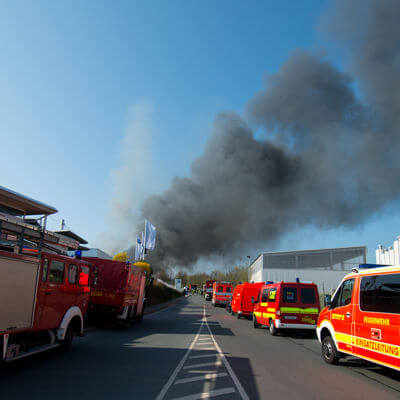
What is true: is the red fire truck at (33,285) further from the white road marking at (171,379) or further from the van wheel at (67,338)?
the white road marking at (171,379)

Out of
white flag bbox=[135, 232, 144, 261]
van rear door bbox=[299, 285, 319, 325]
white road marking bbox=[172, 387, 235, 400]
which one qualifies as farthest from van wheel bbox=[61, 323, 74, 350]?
white flag bbox=[135, 232, 144, 261]

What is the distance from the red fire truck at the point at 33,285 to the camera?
590 centimetres

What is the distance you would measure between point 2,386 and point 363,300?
6.22m


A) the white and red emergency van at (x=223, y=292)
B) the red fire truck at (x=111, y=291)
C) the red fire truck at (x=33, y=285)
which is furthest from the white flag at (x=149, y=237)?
the red fire truck at (x=33, y=285)

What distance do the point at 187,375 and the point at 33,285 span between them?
3.17 m

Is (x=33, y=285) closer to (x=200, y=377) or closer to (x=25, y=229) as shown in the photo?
(x=25, y=229)

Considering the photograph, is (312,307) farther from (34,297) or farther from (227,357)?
(34,297)

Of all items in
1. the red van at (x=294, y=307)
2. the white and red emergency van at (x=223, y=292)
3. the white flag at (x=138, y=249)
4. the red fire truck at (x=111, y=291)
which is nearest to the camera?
the red van at (x=294, y=307)

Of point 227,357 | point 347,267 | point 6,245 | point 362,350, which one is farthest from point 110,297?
point 347,267

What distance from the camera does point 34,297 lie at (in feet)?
21.8

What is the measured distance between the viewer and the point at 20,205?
24.4ft

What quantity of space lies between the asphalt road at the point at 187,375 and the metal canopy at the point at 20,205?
297 cm

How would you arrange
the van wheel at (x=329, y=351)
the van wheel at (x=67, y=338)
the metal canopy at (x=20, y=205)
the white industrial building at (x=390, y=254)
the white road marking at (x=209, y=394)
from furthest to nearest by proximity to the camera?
the white industrial building at (x=390, y=254) → the van wheel at (x=67, y=338) → the van wheel at (x=329, y=351) → the metal canopy at (x=20, y=205) → the white road marking at (x=209, y=394)

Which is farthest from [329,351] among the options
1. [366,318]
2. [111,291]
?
[111,291]
